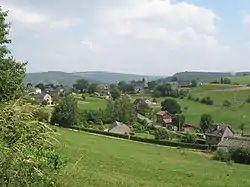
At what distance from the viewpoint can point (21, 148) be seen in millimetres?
7203

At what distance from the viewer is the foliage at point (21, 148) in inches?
276

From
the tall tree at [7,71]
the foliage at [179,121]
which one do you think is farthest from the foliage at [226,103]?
the tall tree at [7,71]

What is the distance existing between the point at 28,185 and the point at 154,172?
84.5 ft

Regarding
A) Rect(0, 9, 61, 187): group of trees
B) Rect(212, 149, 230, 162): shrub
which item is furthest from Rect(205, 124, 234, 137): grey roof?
Rect(0, 9, 61, 187): group of trees

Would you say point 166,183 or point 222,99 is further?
point 222,99

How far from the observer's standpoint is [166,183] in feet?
88.8

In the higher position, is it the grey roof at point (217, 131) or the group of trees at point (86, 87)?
the group of trees at point (86, 87)

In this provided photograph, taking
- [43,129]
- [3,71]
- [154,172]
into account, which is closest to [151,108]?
[154,172]

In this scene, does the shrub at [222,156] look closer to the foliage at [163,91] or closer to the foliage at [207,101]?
the foliage at [207,101]

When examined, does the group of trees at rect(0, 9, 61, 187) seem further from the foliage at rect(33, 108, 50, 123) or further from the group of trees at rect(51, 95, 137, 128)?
the group of trees at rect(51, 95, 137, 128)

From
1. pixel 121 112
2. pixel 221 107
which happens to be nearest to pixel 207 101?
pixel 221 107

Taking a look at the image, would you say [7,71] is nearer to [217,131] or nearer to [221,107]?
[217,131]

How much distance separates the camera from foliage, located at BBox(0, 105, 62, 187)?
7.02 meters

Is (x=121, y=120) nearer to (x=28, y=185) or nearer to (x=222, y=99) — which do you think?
(x=222, y=99)
